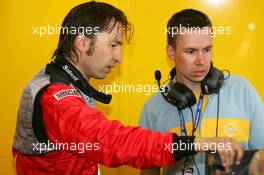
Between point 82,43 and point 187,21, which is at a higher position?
point 187,21

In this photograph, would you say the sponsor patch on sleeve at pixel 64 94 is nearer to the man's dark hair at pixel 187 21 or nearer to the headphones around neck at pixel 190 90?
the headphones around neck at pixel 190 90

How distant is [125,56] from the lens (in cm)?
202

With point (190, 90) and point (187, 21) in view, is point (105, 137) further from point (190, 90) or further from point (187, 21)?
point (187, 21)

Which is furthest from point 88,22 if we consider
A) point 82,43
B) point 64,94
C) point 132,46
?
point 132,46

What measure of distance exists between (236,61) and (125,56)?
0.60 meters

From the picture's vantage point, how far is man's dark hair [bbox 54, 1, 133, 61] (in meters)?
1.29

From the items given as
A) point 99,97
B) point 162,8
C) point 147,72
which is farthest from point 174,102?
point 162,8

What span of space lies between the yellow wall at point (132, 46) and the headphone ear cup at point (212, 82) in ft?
1.48

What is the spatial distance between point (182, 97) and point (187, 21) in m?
0.36
